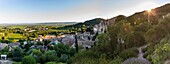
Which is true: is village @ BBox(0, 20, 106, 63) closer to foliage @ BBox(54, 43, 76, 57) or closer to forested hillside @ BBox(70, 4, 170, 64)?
foliage @ BBox(54, 43, 76, 57)

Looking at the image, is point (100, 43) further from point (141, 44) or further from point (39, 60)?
point (39, 60)

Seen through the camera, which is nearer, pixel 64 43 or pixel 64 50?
pixel 64 50

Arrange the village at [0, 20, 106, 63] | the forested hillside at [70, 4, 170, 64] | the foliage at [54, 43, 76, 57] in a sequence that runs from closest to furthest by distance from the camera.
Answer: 1. the forested hillside at [70, 4, 170, 64]
2. the foliage at [54, 43, 76, 57]
3. the village at [0, 20, 106, 63]

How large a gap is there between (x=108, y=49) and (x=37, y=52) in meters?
13.3

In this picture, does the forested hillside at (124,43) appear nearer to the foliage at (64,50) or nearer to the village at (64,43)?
the foliage at (64,50)

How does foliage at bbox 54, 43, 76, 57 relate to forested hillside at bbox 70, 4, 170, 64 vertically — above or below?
below

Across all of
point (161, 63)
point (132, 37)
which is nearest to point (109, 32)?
point (132, 37)

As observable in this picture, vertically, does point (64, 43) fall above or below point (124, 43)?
below

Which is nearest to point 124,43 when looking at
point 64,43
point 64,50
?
point 64,50

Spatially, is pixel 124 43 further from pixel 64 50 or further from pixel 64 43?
pixel 64 43

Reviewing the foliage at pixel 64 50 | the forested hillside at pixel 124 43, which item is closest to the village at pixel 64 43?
the foliage at pixel 64 50

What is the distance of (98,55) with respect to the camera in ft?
67.6

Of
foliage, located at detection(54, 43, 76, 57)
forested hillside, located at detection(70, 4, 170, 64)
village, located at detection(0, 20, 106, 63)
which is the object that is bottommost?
village, located at detection(0, 20, 106, 63)

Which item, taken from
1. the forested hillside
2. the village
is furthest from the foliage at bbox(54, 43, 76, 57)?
the forested hillside
